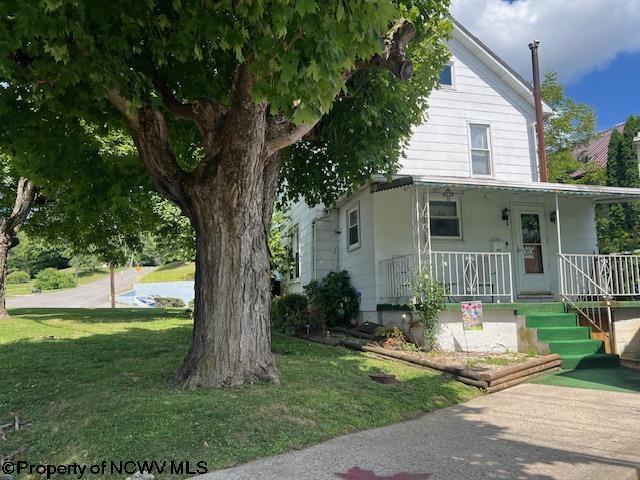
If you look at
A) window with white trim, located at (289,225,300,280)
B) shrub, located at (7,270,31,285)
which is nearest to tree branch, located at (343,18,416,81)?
window with white trim, located at (289,225,300,280)

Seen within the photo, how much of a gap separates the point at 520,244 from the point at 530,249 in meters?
0.33

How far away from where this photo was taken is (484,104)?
46.7ft

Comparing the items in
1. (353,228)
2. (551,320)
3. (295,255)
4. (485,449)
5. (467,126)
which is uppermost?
(467,126)

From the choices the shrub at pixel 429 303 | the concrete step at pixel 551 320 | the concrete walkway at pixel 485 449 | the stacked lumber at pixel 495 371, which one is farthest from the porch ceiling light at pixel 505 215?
the concrete walkway at pixel 485 449

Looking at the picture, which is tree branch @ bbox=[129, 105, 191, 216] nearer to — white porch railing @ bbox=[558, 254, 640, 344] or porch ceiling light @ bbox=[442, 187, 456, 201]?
porch ceiling light @ bbox=[442, 187, 456, 201]

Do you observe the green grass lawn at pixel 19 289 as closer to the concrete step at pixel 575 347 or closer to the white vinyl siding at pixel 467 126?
the white vinyl siding at pixel 467 126

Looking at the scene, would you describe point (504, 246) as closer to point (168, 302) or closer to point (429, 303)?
point (429, 303)

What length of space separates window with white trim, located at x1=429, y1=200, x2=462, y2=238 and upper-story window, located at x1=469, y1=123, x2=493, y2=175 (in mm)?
2859

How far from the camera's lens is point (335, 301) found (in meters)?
12.0

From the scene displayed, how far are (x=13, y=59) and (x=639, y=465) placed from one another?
7.03 m

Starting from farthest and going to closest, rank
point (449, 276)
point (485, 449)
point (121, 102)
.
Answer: point (449, 276) < point (121, 102) < point (485, 449)

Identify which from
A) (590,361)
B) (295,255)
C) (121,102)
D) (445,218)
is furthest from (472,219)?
(121,102)

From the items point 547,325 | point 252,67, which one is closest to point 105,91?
point 252,67

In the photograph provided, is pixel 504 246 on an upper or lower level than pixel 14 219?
lower
